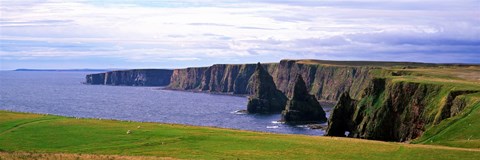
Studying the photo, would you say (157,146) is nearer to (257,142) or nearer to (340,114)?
(257,142)

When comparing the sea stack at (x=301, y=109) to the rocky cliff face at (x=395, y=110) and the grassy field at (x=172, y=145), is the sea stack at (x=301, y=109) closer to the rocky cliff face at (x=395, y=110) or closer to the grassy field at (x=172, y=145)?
the rocky cliff face at (x=395, y=110)

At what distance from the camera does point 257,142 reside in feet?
197

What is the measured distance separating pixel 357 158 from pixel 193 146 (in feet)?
50.5

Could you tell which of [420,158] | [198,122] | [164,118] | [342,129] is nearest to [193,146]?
[420,158]

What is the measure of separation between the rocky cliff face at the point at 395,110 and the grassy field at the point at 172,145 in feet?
101

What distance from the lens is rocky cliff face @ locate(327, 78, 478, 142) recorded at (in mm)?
88750

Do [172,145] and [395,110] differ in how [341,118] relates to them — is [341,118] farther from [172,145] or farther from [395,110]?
[172,145]

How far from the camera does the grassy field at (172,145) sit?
50.5m

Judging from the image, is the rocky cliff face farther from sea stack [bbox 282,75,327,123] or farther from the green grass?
sea stack [bbox 282,75,327,123]

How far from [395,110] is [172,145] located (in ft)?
182

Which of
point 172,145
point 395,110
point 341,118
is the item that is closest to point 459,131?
point 395,110

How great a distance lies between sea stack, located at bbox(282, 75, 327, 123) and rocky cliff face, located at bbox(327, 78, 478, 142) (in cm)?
3642

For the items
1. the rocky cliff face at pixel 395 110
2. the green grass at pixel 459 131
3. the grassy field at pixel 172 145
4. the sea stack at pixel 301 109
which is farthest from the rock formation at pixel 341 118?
the grassy field at pixel 172 145

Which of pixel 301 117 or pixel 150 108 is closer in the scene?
pixel 301 117
